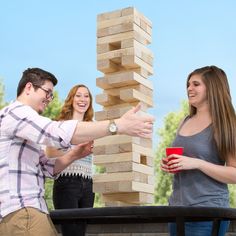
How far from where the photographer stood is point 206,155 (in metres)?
2.52

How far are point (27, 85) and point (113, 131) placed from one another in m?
0.48

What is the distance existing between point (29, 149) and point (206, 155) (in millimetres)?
827

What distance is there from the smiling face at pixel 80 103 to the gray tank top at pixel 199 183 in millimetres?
1941

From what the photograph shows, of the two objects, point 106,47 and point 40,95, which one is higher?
point 106,47

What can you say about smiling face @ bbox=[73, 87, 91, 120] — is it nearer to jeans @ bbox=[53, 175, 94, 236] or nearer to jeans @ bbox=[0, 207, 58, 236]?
jeans @ bbox=[53, 175, 94, 236]

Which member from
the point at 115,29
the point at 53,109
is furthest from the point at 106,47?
the point at 53,109

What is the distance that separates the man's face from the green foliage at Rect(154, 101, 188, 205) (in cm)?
1707

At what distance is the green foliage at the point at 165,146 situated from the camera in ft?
63.9

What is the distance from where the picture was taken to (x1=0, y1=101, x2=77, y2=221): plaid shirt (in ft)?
7.10

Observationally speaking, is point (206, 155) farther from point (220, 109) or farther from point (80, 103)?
point (80, 103)

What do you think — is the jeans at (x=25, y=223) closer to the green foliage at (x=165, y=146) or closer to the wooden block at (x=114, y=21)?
the wooden block at (x=114, y=21)

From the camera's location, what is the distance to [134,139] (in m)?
4.39

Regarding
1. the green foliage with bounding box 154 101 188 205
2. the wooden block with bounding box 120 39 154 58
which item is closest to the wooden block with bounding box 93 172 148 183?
the wooden block with bounding box 120 39 154 58

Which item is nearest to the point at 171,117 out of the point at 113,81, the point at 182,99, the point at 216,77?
the point at 182,99
